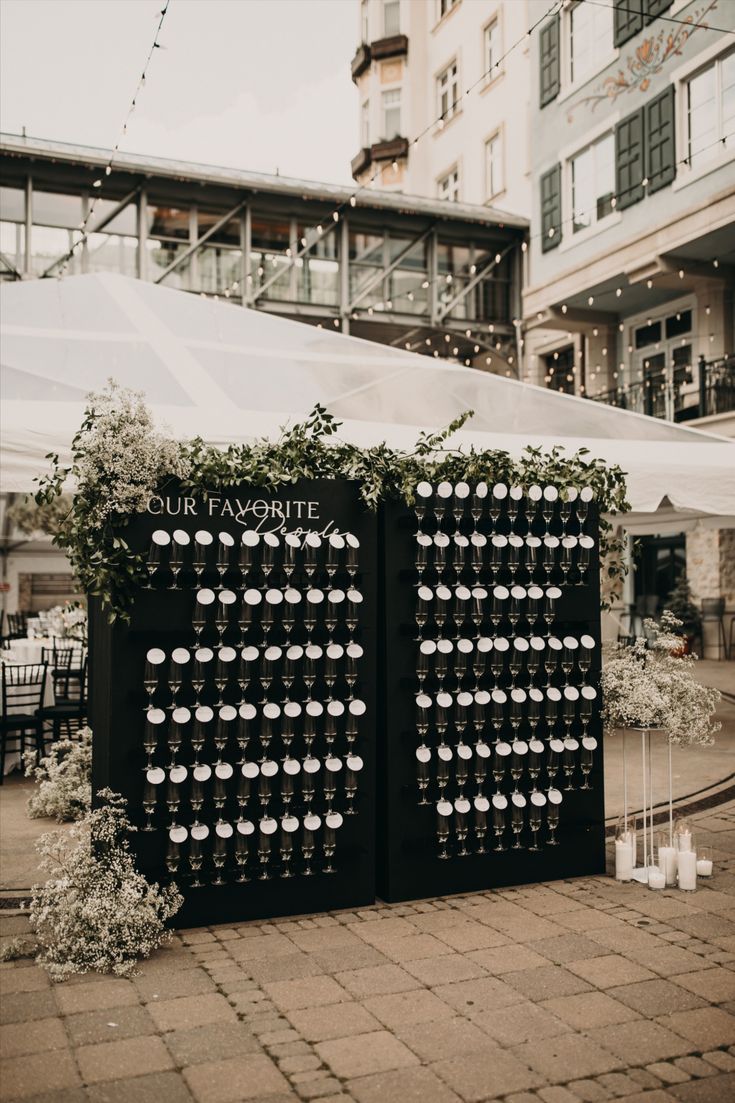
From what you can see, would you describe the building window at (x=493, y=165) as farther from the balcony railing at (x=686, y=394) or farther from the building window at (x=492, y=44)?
the balcony railing at (x=686, y=394)

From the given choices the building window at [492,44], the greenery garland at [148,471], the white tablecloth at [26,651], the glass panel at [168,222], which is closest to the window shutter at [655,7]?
the building window at [492,44]

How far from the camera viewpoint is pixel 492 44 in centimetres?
2430

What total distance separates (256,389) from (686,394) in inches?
471

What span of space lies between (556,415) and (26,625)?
1121 cm

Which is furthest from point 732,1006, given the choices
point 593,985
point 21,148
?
point 21,148

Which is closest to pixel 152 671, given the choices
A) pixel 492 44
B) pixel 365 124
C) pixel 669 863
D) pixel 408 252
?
pixel 669 863

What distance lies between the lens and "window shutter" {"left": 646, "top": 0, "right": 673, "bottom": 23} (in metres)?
16.3

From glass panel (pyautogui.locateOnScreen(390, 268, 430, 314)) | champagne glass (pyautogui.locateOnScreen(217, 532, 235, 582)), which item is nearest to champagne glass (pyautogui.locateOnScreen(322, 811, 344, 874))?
champagne glass (pyautogui.locateOnScreen(217, 532, 235, 582))

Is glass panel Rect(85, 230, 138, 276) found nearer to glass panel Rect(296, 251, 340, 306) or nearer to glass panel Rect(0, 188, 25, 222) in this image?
glass panel Rect(0, 188, 25, 222)

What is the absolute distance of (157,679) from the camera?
454 cm

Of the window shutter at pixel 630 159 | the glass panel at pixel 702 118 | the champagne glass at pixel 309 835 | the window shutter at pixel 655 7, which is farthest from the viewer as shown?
the window shutter at pixel 630 159

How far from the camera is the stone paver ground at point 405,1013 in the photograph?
3170 mm

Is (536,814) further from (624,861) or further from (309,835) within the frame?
(309,835)

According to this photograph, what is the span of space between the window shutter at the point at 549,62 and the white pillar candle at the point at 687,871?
18201mm
